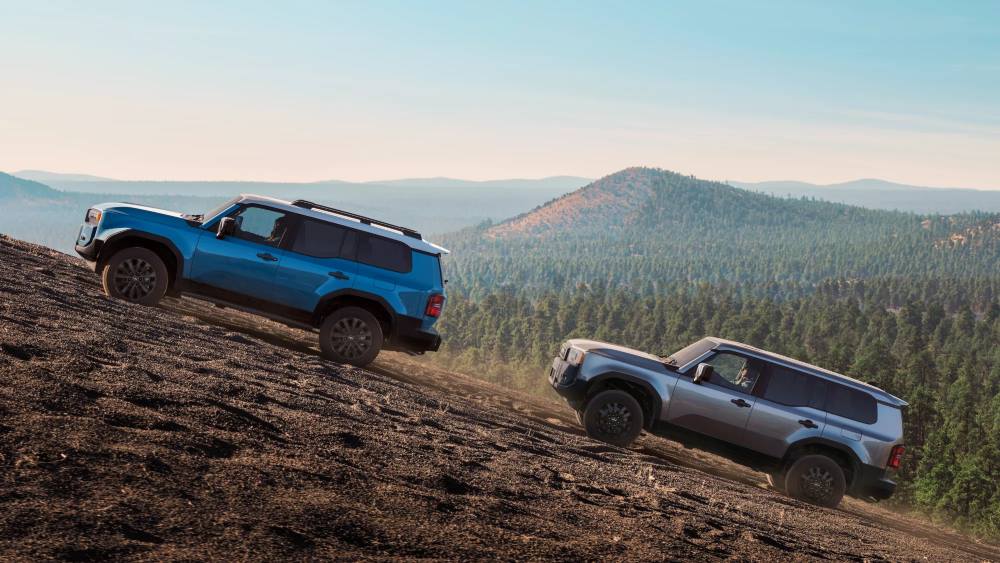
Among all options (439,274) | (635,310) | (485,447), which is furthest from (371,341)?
(635,310)

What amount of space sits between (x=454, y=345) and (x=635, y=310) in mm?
38447

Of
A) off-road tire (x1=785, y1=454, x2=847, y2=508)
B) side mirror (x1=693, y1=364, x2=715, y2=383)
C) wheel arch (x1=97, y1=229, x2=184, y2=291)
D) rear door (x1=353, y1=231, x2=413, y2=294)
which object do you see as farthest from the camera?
rear door (x1=353, y1=231, x2=413, y2=294)

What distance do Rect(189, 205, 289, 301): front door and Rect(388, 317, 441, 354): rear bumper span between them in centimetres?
195

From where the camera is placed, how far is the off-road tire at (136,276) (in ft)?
45.2

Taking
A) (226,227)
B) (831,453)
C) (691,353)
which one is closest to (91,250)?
(226,227)

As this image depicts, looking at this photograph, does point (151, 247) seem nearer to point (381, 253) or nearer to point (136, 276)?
point (136, 276)

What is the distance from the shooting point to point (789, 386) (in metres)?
13.4

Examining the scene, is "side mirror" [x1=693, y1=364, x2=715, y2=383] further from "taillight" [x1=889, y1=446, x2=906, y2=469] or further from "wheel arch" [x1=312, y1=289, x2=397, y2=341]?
"wheel arch" [x1=312, y1=289, x2=397, y2=341]

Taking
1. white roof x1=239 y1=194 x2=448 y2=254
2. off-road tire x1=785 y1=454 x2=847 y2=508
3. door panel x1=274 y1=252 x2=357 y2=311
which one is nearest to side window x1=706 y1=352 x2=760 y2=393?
off-road tire x1=785 y1=454 x2=847 y2=508

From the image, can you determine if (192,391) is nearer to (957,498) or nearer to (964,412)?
(957,498)

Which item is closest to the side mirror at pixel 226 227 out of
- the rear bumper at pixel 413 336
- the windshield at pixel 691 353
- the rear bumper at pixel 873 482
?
the rear bumper at pixel 413 336

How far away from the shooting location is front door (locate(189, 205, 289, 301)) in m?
13.6

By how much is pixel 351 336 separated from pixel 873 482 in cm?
787

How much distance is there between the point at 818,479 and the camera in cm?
1329
